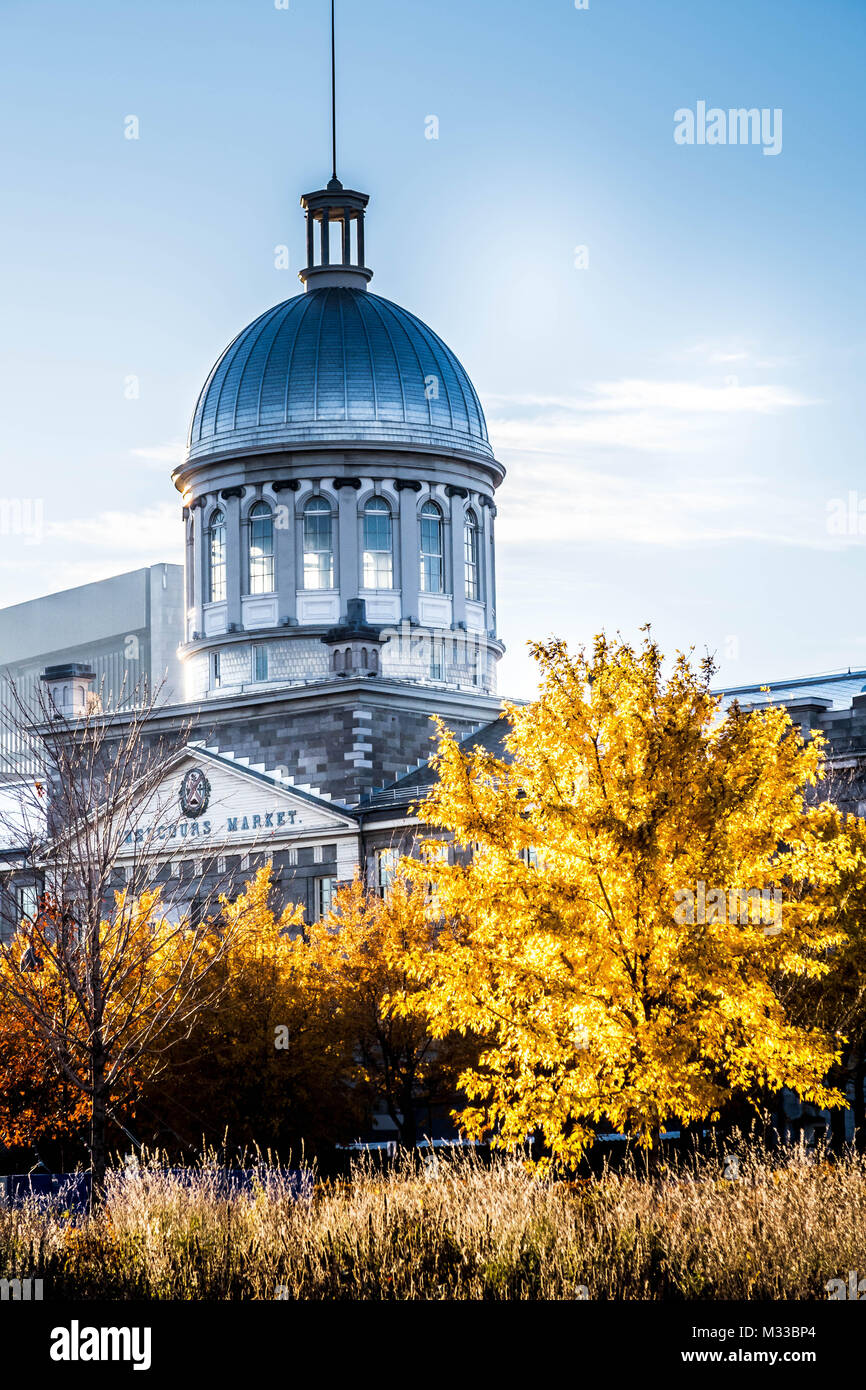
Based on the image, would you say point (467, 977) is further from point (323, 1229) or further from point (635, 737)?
point (323, 1229)

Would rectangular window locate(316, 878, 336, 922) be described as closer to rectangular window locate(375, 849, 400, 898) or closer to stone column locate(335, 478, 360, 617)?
rectangular window locate(375, 849, 400, 898)

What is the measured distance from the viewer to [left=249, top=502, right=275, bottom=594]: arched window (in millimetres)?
66688

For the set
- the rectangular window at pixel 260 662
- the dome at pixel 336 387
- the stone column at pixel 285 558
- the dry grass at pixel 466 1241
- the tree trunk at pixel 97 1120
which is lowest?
the dry grass at pixel 466 1241

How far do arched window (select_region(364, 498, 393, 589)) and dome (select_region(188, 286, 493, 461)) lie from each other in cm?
244

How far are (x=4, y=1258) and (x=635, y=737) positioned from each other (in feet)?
37.0

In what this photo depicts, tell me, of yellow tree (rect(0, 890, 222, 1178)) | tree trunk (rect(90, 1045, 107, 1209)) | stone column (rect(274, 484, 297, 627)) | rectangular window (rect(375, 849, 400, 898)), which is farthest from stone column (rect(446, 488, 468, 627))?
tree trunk (rect(90, 1045, 107, 1209))

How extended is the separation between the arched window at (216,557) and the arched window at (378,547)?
532cm

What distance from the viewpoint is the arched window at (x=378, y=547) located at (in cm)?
6619

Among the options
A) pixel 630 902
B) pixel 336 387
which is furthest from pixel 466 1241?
pixel 336 387

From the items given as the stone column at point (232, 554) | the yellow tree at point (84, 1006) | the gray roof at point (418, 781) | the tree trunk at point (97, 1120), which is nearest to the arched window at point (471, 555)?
the stone column at point (232, 554)

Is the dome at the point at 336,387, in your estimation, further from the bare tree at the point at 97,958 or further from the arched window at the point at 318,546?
the bare tree at the point at 97,958

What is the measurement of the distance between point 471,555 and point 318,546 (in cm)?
598

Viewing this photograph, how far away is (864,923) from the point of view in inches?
1310

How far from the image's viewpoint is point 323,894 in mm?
53031
